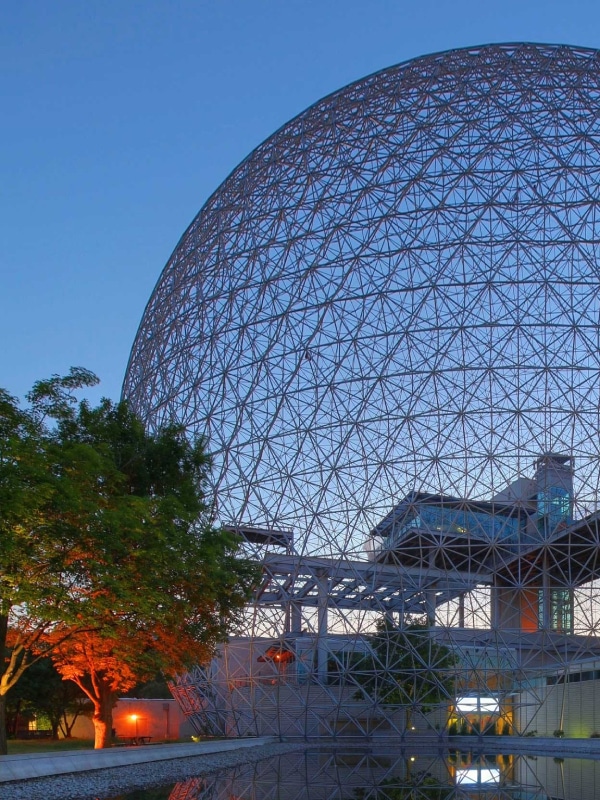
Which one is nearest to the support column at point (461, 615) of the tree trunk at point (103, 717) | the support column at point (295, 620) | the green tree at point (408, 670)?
the green tree at point (408, 670)

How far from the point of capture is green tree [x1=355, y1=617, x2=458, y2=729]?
25.5 meters

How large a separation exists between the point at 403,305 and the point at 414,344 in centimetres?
137

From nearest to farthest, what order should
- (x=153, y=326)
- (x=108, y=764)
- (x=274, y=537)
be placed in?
(x=108, y=764), (x=274, y=537), (x=153, y=326)

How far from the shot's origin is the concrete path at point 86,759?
46.4 ft

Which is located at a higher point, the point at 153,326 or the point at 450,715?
the point at 153,326

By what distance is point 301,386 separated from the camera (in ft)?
93.6

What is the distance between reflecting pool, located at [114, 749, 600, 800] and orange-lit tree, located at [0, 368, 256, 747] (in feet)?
10.1

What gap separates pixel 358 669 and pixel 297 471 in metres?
6.03

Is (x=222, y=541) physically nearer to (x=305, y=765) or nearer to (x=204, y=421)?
(x=305, y=765)

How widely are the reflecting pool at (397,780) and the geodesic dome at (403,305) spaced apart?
7.73 meters

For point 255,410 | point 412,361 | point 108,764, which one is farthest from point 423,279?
point 108,764

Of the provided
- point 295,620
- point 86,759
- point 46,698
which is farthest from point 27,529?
point 46,698

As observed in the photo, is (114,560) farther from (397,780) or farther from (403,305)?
(403,305)

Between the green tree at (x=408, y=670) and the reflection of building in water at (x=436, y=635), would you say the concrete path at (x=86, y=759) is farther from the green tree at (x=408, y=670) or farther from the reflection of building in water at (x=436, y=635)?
the green tree at (x=408, y=670)
